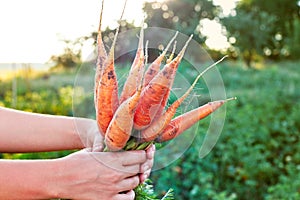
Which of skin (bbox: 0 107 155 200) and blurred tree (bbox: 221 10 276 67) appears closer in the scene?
skin (bbox: 0 107 155 200)

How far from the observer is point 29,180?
133 centimetres

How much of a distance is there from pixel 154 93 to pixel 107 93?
123 millimetres

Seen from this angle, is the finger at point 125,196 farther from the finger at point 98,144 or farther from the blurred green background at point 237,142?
the blurred green background at point 237,142

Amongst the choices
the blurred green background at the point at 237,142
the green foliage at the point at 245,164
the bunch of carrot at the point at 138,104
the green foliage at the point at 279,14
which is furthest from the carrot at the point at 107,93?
the green foliage at the point at 279,14

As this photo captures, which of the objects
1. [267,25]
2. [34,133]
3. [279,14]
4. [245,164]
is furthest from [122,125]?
[279,14]

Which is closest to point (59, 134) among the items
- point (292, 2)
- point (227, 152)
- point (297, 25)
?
point (227, 152)

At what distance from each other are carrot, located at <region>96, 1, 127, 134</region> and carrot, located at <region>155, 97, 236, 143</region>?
16 centimetres

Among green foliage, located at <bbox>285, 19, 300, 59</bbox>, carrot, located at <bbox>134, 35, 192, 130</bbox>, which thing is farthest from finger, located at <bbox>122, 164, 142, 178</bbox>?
green foliage, located at <bbox>285, 19, 300, 59</bbox>

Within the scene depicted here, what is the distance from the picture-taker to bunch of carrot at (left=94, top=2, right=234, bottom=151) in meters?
1.35

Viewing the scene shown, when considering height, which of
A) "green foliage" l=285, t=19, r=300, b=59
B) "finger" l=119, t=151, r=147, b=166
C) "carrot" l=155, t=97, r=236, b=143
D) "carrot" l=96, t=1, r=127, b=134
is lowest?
"green foliage" l=285, t=19, r=300, b=59

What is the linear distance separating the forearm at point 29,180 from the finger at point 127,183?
158mm

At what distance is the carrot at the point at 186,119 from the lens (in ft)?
4.82

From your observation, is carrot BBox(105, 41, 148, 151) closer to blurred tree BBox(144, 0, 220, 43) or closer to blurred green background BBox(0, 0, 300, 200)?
blurred green background BBox(0, 0, 300, 200)

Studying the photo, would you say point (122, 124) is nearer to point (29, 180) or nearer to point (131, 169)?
point (131, 169)
